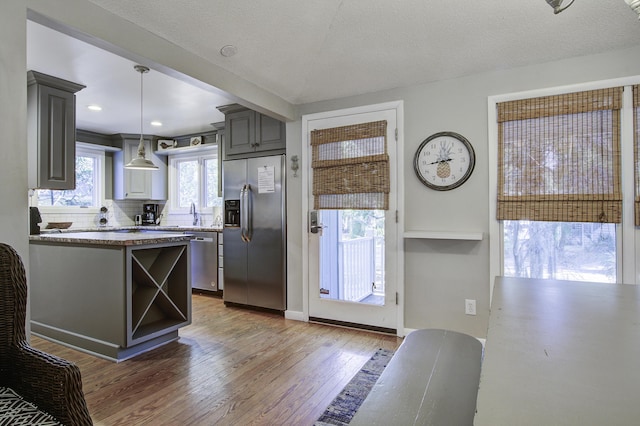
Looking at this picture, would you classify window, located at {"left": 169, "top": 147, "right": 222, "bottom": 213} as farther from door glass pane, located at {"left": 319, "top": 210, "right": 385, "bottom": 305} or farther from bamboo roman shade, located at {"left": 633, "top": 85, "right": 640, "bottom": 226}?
bamboo roman shade, located at {"left": 633, "top": 85, "right": 640, "bottom": 226}

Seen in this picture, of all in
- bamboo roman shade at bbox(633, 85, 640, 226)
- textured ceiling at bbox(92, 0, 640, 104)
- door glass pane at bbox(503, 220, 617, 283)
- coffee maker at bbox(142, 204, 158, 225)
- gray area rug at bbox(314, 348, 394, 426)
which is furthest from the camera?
coffee maker at bbox(142, 204, 158, 225)

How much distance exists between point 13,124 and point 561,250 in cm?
338

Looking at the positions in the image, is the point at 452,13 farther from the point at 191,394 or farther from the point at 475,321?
the point at 191,394

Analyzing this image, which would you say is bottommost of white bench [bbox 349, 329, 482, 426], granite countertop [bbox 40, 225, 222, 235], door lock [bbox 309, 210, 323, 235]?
white bench [bbox 349, 329, 482, 426]

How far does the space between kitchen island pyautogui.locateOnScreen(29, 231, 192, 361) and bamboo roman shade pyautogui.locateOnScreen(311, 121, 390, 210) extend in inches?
54.6

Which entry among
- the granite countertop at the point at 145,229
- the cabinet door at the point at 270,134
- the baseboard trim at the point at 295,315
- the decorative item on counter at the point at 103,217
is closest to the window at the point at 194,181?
the granite countertop at the point at 145,229

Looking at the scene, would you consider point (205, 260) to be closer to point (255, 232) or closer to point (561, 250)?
point (255, 232)

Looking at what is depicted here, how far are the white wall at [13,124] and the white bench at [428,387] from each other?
5.68 feet

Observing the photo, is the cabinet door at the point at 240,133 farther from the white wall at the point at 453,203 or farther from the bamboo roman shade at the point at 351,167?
the white wall at the point at 453,203

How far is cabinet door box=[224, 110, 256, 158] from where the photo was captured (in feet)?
13.0

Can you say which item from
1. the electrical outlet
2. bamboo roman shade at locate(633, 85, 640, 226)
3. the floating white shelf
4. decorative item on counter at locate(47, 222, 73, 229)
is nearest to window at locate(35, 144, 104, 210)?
decorative item on counter at locate(47, 222, 73, 229)

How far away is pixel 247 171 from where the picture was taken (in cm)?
396

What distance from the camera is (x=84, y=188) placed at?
17.7 ft

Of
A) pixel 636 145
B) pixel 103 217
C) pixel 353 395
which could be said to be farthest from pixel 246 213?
pixel 636 145
